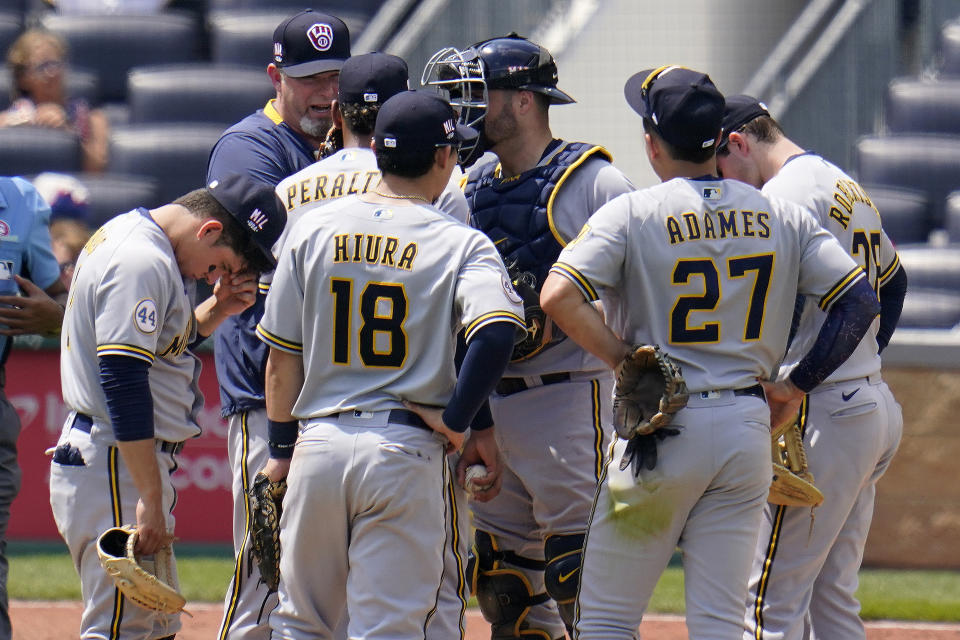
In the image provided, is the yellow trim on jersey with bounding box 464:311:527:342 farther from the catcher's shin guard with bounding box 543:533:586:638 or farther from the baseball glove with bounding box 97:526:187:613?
the baseball glove with bounding box 97:526:187:613

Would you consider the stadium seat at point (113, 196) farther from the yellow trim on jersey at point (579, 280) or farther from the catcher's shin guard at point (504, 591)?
the yellow trim on jersey at point (579, 280)

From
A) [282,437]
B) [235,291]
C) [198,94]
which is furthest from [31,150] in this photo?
[282,437]

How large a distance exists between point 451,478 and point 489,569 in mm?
918

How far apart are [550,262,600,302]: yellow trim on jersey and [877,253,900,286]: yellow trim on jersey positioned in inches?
50.7

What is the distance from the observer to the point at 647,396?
11.8ft

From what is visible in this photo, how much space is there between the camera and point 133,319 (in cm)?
372

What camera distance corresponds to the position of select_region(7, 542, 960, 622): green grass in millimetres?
6020

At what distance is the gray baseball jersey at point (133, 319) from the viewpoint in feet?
12.3

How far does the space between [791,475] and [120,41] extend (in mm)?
8357

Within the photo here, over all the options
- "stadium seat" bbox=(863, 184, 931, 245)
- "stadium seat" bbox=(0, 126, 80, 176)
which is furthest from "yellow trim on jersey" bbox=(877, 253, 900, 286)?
"stadium seat" bbox=(0, 126, 80, 176)

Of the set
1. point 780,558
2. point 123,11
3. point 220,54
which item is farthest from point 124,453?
point 123,11

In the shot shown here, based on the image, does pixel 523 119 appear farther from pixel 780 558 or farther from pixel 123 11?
pixel 123 11

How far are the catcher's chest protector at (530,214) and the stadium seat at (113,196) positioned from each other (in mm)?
4672

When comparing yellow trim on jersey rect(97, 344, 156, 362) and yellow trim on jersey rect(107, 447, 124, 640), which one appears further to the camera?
yellow trim on jersey rect(107, 447, 124, 640)
